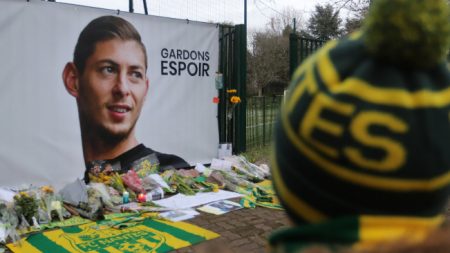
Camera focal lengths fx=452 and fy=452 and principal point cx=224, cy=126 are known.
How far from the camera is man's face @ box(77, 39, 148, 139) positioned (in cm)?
583

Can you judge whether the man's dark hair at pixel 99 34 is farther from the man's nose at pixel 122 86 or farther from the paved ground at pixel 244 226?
the paved ground at pixel 244 226

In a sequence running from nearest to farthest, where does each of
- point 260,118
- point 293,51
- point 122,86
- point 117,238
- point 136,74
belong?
1. point 117,238
2. point 122,86
3. point 136,74
4. point 293,51
5. point 260,118

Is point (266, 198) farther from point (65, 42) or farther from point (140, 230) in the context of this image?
point (65, 42)

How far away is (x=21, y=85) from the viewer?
5.29 meters

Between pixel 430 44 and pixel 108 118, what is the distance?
554cm

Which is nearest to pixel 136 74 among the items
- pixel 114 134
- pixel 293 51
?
pixel 114 134

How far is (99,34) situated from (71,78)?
696mm

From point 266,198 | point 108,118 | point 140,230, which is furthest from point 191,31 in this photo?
point 140,230

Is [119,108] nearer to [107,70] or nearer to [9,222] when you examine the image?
[107,70]

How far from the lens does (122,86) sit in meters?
6.04

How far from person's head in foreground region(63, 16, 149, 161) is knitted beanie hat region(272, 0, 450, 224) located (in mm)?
5283

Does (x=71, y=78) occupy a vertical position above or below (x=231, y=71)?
below

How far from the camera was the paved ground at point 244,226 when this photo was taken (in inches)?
159

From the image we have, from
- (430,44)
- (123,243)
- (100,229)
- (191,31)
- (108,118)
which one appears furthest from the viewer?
(191,31)
